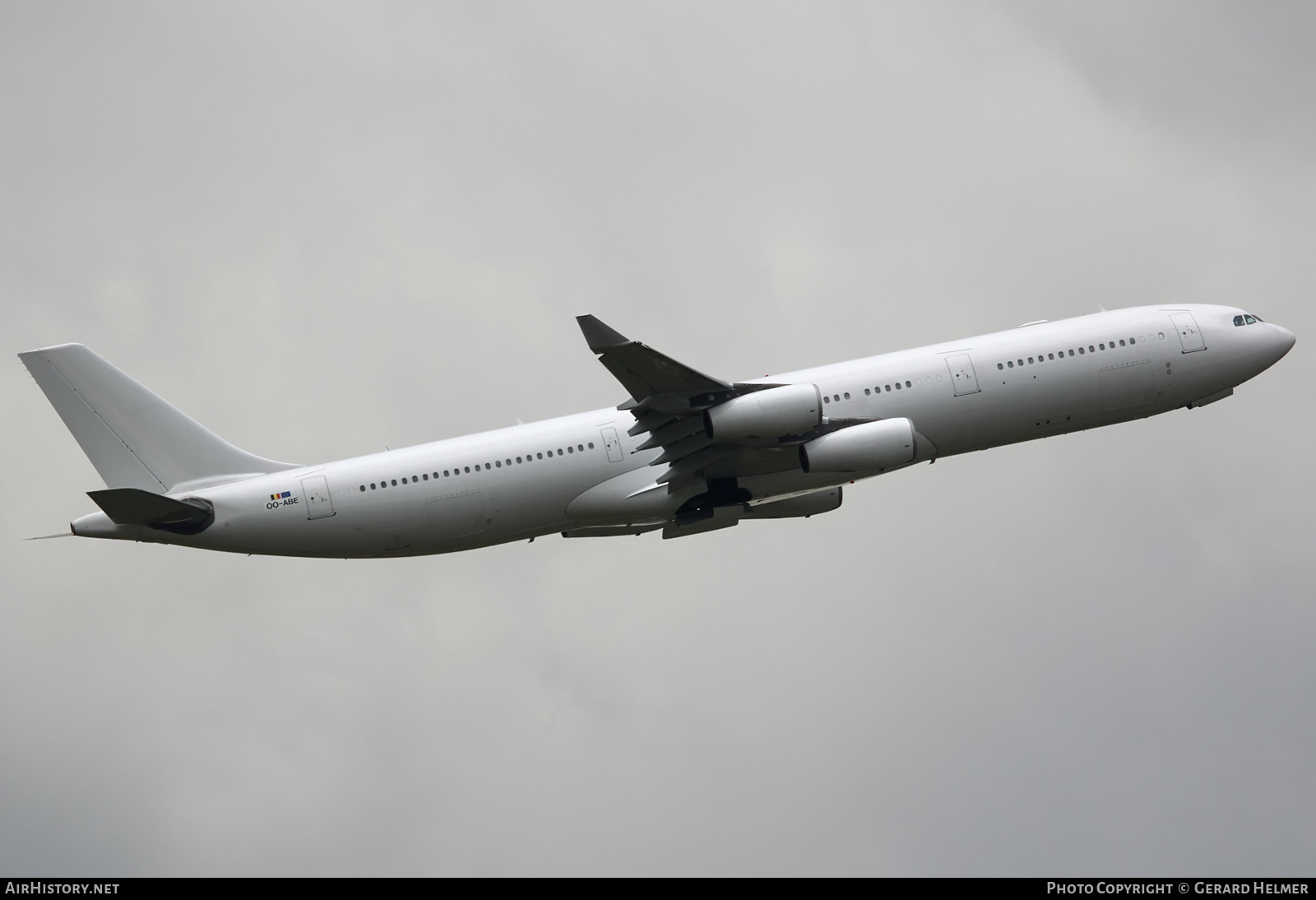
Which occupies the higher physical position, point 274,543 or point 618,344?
point 618,344

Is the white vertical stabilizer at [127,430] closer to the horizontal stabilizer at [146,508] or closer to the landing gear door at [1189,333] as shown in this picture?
the horizontal stabilizer at [146,508]

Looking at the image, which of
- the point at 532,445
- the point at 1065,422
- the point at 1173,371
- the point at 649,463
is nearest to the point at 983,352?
the point at 1065,422

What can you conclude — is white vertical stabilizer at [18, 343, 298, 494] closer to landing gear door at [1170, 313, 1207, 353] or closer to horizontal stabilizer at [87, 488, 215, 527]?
horizontal stabilizer at [87, 488, 215, 527]

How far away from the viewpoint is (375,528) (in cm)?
4375

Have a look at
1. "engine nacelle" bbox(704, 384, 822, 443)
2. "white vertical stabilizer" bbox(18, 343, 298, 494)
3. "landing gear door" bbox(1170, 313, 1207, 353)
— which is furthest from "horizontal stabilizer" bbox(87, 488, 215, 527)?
"landing gear door" bbox(1170, 313, 1207, 353)

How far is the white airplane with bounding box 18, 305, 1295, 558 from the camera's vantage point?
4325 cm

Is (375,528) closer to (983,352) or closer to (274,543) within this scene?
(274,543)

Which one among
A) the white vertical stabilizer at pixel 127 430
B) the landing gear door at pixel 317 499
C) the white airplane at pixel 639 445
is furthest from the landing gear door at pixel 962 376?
the white vertical stabilizer at pixel 127 430

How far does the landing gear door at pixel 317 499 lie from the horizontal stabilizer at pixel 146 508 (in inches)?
114

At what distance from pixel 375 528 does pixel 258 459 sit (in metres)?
5.23

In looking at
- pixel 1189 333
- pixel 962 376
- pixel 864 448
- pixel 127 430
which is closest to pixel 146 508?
pixel 127 430

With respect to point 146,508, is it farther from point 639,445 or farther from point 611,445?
point 639,445

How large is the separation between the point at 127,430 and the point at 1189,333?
112ft

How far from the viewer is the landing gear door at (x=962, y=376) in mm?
45031
